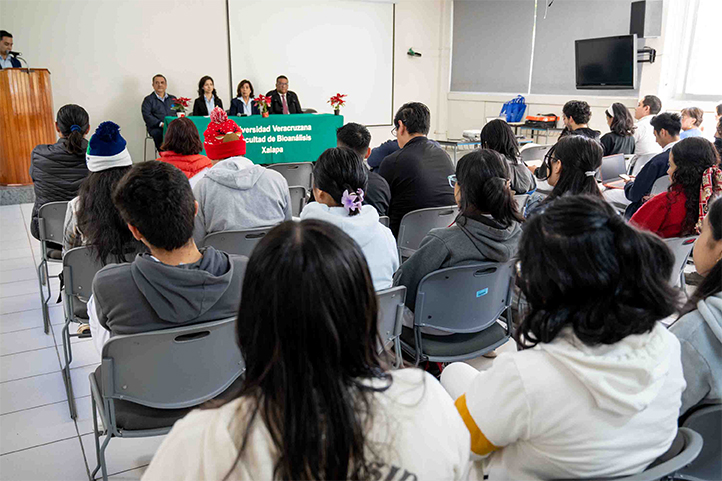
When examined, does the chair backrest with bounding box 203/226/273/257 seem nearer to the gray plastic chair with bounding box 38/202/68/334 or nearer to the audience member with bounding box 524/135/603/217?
the gray plastic chair with bounding box 38/202/68/334

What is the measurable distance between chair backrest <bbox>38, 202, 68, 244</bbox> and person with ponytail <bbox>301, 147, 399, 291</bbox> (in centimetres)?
170

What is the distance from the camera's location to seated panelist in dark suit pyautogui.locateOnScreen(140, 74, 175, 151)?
296 inches

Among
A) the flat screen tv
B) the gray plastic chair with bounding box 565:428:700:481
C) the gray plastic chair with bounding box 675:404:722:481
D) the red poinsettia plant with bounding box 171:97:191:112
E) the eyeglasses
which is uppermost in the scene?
the flat screen tv

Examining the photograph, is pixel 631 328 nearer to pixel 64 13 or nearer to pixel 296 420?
pixel 296 420

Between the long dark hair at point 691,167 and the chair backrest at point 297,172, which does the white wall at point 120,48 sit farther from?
the long dark hair at point 691,167

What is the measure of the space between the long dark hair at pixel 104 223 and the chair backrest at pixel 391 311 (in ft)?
3.71

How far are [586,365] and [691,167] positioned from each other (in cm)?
229

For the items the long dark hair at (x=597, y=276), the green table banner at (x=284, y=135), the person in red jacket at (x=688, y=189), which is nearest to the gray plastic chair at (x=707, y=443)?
the long dark hair at (x=597, y=276)

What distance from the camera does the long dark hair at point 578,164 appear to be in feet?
9.14

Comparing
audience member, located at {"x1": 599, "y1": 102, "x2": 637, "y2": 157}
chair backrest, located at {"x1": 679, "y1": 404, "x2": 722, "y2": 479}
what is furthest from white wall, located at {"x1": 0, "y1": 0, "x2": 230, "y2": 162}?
chair backrest, located at {"x1": 679, "y1": 404, "x2": 722, "y2": 479}

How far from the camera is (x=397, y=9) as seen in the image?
31.5ft

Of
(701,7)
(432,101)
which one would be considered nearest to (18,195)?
(432,101)

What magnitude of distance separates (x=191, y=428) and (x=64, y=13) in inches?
317

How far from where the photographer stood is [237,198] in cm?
274
